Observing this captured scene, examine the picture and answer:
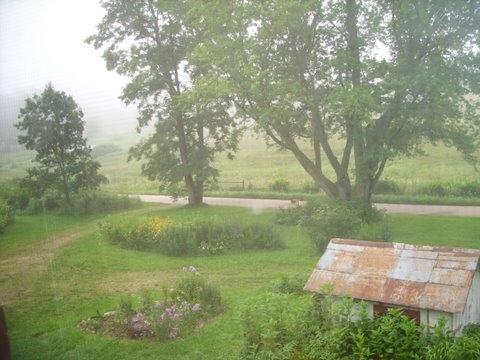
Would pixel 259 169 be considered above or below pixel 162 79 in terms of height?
below

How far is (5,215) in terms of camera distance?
6.70 metres

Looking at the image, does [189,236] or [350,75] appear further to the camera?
[189,236]

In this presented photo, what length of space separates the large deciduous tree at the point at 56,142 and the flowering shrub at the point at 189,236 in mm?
1915

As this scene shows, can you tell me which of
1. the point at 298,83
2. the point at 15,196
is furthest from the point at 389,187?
the point at 15,196

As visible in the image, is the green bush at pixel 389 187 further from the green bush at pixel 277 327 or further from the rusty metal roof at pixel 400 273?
the green bush at pixel 277 327

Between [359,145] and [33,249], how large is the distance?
5197 millimetres

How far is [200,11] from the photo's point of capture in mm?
7348

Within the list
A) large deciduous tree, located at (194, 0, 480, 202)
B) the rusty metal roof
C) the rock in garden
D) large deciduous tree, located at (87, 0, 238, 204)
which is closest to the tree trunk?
large deciduous tree, located at (87, 0, 238, 204)

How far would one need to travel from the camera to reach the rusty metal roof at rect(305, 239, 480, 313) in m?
3.60

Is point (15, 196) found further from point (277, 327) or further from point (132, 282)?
point (277, 327)

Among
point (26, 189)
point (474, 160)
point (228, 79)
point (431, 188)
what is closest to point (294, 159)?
point (228, 79)

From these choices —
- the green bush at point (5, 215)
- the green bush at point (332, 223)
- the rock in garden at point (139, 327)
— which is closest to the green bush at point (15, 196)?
the green bush at point (5, 215)

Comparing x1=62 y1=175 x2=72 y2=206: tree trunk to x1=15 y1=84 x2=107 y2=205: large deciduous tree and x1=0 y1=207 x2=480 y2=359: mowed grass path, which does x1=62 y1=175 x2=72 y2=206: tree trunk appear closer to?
x1=15 y1=84 x2=107 y2=205: large deciduous tree

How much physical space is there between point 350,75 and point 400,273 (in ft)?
8.47
